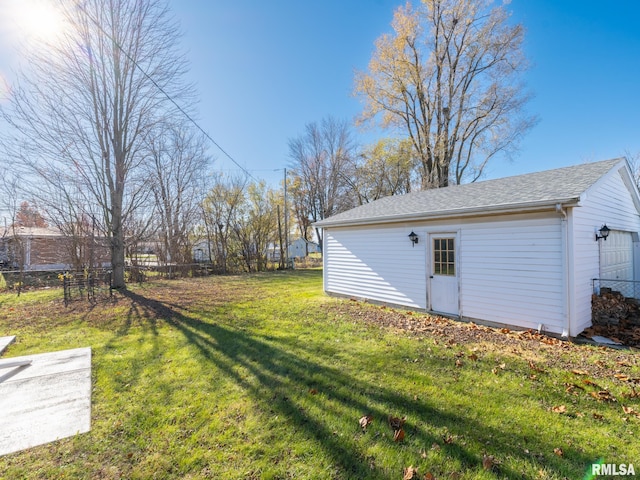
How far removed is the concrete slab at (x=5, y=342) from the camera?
452 cm

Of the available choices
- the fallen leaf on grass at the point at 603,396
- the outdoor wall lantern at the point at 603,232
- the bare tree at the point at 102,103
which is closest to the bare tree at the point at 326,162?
the bare tree at the point at 102,103

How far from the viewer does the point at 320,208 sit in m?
28.5

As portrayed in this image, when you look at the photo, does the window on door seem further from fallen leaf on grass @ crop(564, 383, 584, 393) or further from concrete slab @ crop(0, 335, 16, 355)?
concrete slab @ crop(0, 335, 16, 355)

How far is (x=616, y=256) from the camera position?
21.7ft

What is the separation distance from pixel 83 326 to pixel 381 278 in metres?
7.04

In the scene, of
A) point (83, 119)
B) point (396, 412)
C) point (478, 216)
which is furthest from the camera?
point (83, 119)

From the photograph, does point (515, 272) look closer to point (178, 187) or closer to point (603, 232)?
point (603, 232)

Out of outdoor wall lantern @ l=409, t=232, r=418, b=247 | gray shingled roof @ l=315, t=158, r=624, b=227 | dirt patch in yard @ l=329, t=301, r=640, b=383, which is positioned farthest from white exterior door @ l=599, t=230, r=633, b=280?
outdoor wall lantern @ l=409, t=232, r=418, b=247

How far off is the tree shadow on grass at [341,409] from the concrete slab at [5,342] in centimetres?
316

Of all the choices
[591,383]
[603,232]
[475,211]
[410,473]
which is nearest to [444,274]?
[475,211]

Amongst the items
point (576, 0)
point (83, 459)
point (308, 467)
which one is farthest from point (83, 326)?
point (576, 0)

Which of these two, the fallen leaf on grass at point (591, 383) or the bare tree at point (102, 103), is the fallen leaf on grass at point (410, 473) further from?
the bare tree at point (102, 103)

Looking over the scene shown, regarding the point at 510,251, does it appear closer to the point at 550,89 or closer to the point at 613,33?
the point at 613,33

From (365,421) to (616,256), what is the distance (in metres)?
7.92
